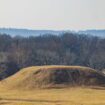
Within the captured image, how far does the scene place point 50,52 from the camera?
323 ft

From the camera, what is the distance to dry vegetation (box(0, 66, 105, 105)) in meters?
43.2

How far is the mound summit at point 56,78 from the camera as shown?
188ft

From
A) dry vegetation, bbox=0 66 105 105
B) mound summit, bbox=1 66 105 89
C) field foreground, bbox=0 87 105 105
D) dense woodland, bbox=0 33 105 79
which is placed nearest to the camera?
field foreground, bbox=0 87 105 105

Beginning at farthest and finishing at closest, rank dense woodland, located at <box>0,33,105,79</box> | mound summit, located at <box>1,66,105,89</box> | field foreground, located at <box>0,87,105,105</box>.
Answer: dense woodland, located at <box>0,33,105,79</box>
mound summit, located at <box>1,66,105,89</box>
field foreground, located at <box>0,87,105,105</box>

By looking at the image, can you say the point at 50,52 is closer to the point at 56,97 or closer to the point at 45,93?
the point at 45,93

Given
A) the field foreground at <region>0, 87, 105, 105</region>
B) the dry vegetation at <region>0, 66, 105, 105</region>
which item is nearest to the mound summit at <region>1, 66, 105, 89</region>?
the dry vegetation at <region>0, 66, 105, 105</region>

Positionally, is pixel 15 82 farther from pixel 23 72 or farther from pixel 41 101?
pixel 41 101

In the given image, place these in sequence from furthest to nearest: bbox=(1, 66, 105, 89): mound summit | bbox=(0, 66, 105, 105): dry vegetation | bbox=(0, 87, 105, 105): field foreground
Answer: bbox=(1, 66, 105, 89): mound summit < bbox=(0, 66, 105, 105): dry vegetation < bbox=(0, 87, 105, 105): field foreground

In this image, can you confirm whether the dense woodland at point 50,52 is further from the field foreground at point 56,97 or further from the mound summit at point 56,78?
the field foreground at point 56,97

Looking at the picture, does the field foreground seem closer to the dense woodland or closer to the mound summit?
the mound summit

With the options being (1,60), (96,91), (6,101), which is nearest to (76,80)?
(96,91)

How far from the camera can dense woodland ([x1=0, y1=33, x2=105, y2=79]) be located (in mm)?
87400

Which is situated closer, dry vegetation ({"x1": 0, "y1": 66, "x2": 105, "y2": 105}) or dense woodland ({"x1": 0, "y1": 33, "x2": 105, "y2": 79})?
dry vegetation ({"x1": 0, "y1": 66, "x2": 105, "y2": 105})

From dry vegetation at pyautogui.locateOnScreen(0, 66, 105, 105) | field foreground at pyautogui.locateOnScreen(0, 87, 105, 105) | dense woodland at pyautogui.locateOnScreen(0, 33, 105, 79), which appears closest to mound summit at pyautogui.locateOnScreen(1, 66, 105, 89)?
dry vegetation at pyautogui.locateOnScreen(0, 66, 105, 105)
